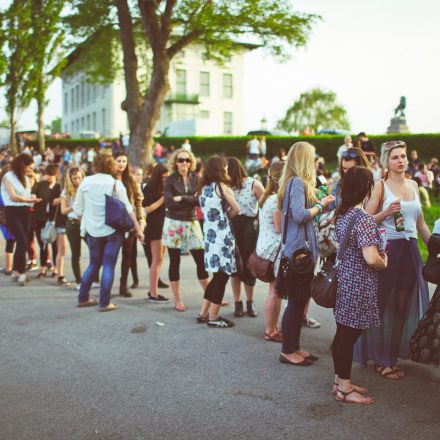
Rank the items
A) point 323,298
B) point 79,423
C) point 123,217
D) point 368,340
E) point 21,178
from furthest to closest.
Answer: point 21,178 < point 123,217 < point 368,340 < point 323,298 < point 79,423

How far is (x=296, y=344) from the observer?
213 inches

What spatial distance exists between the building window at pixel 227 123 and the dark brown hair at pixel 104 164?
56.1m

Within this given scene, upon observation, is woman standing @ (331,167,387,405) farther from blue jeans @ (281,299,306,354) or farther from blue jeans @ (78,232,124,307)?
blue jeans @ (78,232,124,307)

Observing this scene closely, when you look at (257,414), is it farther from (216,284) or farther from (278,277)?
(216,284)

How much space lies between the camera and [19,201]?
9031mm

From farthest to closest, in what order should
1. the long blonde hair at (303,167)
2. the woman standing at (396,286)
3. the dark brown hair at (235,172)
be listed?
the dark brown hair at (235,172)
the long blonde hair at (303,167)
the woman standing at (396,286)

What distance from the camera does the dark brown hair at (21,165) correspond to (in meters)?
9.11

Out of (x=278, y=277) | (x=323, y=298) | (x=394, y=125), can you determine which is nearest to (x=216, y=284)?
(x=278, y=277)

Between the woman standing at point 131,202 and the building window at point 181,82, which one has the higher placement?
the building window at point 181,82

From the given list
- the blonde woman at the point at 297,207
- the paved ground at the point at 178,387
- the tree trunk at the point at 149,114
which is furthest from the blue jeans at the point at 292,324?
the tree trunk at the point at 149,114

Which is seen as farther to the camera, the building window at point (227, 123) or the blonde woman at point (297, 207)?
the building window at point (227, 123)

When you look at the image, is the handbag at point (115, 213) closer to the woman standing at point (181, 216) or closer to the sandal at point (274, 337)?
the woman standing at point (181, 216)

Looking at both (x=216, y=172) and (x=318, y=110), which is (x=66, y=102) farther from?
(x=216, y=172)

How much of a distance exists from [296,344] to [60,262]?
504cm
